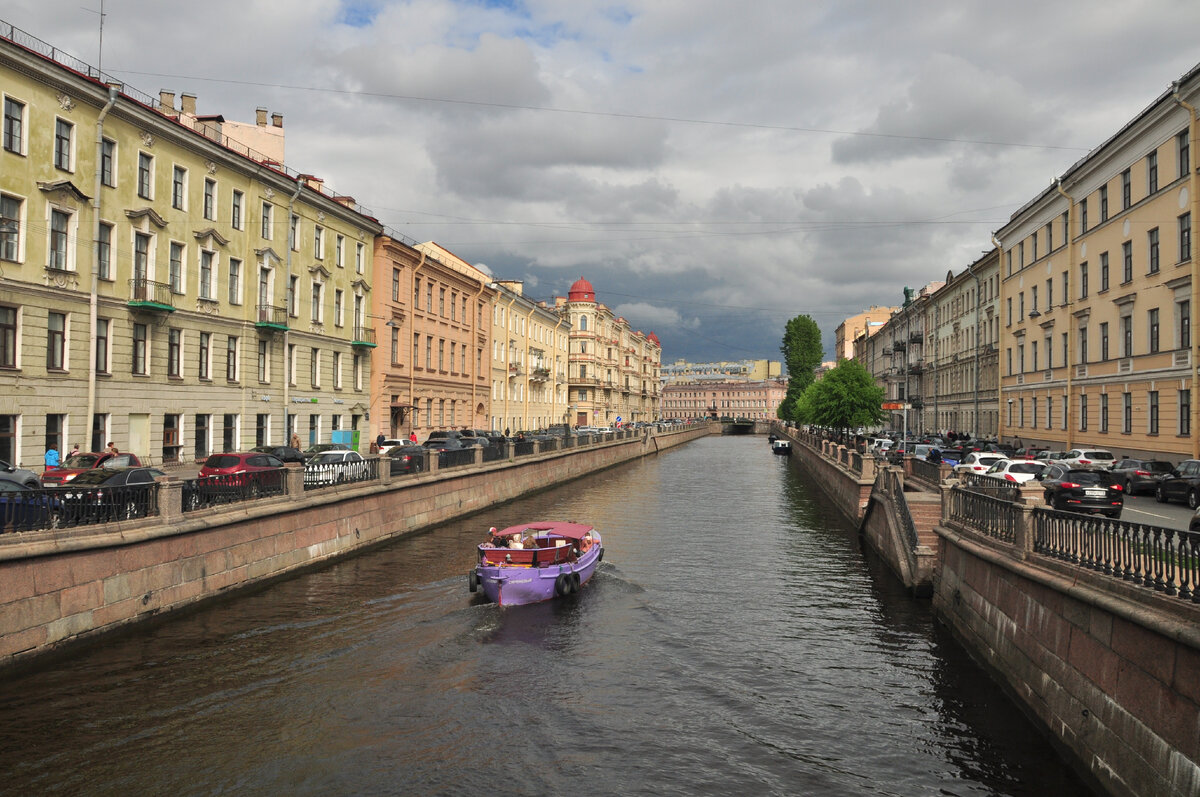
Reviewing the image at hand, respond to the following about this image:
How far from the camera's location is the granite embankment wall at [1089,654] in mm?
7543

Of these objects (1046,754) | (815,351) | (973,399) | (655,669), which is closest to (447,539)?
(655,669)

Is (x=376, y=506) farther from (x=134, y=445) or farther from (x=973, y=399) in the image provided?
(x=973, y=399)

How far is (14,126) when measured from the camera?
23.9m

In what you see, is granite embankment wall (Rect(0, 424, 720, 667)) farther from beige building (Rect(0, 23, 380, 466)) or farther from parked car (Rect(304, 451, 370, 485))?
beige building (Rect(0, 23, 380, 466))

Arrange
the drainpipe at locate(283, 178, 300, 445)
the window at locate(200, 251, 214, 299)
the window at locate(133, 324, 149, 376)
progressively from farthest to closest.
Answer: the drainpipe at locate(283, 178, 300, 445) → the window at locate(200, 251, 214, 299) → the window at locate(133, 324, 149, 376)

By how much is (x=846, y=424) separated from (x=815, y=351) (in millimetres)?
53347

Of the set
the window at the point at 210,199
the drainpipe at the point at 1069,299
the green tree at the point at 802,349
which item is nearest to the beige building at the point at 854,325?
the green tree at the point at 802,349

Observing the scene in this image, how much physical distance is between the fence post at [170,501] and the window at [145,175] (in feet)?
57.2

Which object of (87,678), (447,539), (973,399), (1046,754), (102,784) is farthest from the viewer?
(973,399)

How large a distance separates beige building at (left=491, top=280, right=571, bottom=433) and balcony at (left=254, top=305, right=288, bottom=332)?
27536 millimetres

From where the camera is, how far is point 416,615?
55.6 feet

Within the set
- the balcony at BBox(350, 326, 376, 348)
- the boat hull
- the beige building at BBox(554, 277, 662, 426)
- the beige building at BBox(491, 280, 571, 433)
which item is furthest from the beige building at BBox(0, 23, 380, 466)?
the beige building at BBox(554, 277, 662, 426)

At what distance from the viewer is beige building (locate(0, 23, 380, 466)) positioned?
954 inches

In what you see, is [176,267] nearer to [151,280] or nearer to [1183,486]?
[151,280]
